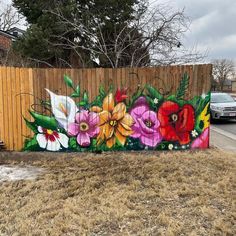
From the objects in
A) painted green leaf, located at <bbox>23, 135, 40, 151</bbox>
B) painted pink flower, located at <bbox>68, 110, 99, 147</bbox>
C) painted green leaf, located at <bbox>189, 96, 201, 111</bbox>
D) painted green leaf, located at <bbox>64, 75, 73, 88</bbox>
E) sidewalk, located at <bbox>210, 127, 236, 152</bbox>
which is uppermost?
painted green leaf, located at <bbox>64, 75, 73, 88</bbox>

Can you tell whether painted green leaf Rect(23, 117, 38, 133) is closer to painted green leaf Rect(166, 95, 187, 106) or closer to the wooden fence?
the wooden fence

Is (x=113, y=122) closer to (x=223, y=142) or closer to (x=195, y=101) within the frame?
(x=195, y=101)

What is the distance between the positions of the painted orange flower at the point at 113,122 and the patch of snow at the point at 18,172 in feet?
5.62

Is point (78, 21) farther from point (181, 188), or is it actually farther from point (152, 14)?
point (181, 188)

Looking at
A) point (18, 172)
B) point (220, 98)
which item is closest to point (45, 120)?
point (18, 172)

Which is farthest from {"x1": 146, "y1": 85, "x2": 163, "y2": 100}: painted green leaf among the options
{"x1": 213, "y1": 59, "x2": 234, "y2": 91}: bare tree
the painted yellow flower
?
{"x1": 213, "y1": 59, "x2": 234, "y2": 91}: bare tree

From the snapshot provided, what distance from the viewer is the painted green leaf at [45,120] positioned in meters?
7.02

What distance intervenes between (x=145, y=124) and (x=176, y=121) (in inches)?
26.5

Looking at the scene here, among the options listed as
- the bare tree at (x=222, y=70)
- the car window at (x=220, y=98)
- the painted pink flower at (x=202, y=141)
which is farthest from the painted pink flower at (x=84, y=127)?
the bare tree at (x=222, y=70)

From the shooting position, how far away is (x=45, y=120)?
702 centimetres

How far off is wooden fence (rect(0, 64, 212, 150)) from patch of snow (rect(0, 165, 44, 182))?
156cm

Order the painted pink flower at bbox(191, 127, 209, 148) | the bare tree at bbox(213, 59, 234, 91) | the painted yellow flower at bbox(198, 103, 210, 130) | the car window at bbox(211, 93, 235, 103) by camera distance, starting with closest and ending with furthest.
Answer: the painted yellow flower at bbox(198, 103, 210, 130) → the painted pink flower at bbox(191, 127, 209, 148) → the car window at bbox(211, 93, 235, 103) → the bare tree at bbox(213, 59, 234, 91)

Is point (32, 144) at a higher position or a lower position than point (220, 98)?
lower

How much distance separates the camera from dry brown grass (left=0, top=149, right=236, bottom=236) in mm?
3553
